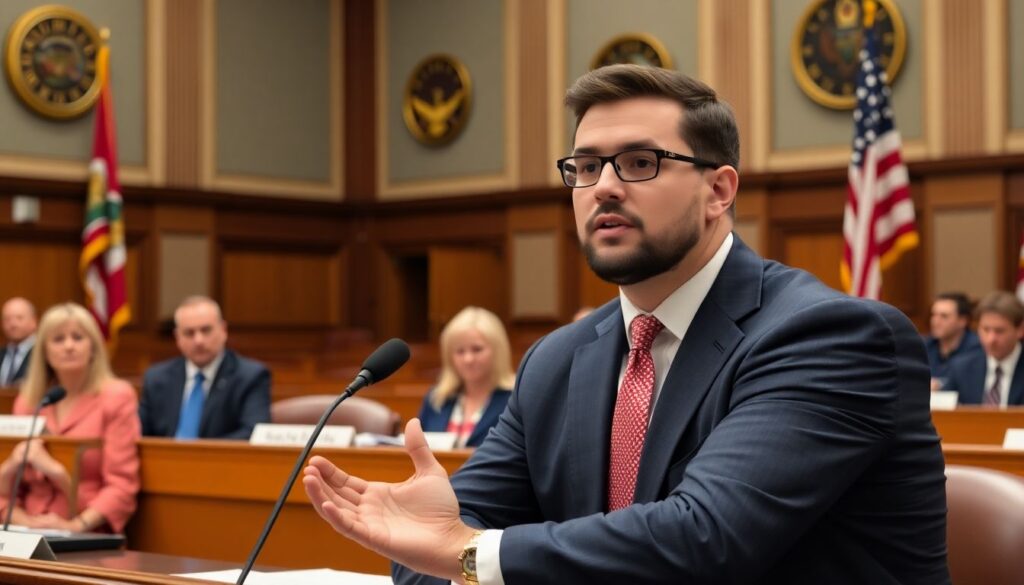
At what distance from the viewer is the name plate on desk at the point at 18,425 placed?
17.4 ft

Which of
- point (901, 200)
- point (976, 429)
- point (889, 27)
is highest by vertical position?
point (889, 27)

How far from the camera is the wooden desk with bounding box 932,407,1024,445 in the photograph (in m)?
5.92

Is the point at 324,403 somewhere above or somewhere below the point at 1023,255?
below

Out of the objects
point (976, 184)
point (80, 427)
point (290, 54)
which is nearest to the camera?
point (80, 427)

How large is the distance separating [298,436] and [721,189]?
3.19 metres

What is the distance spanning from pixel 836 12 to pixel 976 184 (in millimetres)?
2036

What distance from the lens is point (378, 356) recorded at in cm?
233

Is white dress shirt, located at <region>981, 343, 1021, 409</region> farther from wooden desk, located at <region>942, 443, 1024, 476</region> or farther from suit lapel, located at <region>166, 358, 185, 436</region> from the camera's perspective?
suit lapel, located at <region>166, 358, 185, 436</region>

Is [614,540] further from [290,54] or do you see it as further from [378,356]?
[290,54]

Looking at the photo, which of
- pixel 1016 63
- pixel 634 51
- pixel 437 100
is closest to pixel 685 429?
pixel 1016 63

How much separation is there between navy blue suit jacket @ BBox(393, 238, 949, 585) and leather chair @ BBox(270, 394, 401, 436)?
138 inches

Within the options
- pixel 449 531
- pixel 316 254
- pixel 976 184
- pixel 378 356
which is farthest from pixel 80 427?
pixel 316 254

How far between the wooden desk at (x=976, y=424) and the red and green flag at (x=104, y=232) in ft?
26.3

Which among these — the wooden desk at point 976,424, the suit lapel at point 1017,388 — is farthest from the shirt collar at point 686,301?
the suit lapel at point 1017,388
